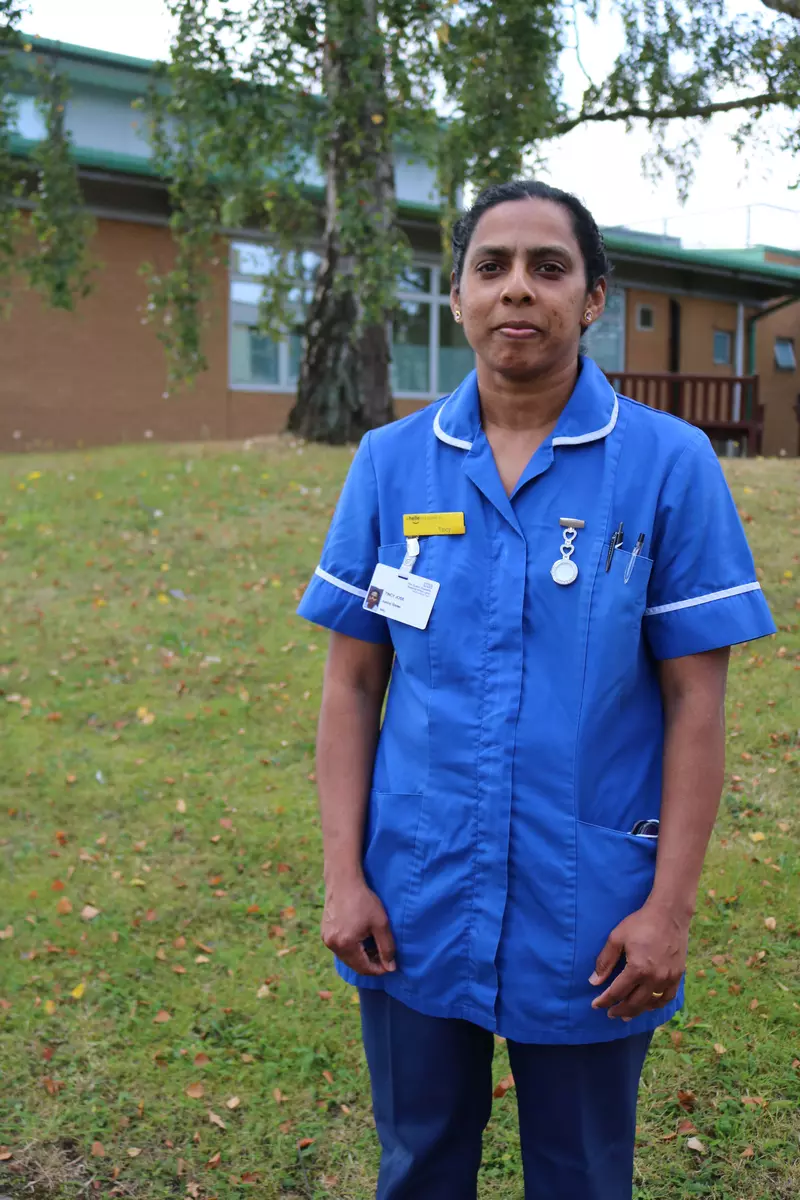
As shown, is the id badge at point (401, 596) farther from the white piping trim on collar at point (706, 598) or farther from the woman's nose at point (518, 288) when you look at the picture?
the woman's nose at point (518, 288)

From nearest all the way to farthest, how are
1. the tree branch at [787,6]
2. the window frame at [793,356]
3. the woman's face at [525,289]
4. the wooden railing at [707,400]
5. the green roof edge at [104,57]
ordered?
the woman's face at [525,289] < the tree branch at [787,6] < the wooden railing at [707,400] < the green roof edge at [104,57] < the window frame at [793,356]

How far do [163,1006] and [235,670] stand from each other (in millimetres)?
3362

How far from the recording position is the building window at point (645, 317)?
23719 millimetres

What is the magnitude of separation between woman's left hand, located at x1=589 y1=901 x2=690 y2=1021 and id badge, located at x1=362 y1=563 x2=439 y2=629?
602mm

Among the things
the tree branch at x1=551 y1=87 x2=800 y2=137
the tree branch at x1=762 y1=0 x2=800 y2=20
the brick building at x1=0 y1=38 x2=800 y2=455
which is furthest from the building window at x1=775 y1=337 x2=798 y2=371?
the tree branch at x1=762 y1=0 x2=800 y2=20

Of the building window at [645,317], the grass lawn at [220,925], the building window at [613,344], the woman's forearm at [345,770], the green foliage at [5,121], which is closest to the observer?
the woman's forearm at [345,770]

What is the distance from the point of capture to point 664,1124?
139 inches

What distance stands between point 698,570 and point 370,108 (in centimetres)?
1065

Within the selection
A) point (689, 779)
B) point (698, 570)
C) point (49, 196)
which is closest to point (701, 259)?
point (49, 196)

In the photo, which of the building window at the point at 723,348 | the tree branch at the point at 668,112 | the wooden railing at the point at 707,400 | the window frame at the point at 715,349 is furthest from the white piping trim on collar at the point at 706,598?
the building window at the point at 723,348

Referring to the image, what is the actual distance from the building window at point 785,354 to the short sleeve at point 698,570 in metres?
26.5

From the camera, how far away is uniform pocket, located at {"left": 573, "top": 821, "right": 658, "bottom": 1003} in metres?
1.94

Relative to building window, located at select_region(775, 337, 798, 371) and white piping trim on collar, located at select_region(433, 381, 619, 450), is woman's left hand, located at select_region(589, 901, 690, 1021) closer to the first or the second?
white piping trim on collar, located at select_region(433, 381, 619, 450)

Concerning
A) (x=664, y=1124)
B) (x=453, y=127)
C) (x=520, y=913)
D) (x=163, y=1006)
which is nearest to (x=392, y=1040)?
(x=520, y=913)
